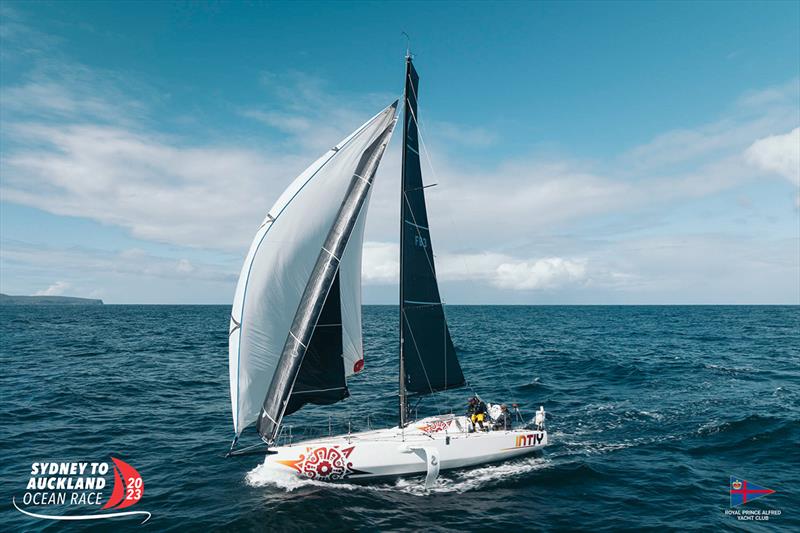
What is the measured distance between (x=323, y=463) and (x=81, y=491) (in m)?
8.00

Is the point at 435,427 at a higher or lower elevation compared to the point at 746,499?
higher

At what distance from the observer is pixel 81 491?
1438 centimetres

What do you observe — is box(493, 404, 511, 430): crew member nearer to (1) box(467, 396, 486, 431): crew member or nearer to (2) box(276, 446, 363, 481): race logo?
(1) box(467, 396, 486, 431): crew member

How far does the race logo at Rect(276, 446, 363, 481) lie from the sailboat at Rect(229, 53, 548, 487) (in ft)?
0.11

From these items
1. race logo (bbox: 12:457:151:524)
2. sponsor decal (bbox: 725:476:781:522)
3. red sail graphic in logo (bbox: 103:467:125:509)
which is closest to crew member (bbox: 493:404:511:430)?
sponsor decal (bbox: 725:476:781:522)

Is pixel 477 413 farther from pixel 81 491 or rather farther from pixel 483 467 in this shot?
pixel 81 491

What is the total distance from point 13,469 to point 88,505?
473 centimetres

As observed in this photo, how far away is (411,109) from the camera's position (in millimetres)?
16094

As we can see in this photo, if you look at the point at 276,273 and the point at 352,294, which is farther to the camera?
the point at 352,294

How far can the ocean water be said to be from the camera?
1288 centimetres

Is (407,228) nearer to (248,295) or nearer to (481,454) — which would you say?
(248,295)

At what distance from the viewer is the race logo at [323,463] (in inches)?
569

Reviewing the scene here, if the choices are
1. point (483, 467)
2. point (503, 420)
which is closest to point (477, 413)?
point (503, 420)

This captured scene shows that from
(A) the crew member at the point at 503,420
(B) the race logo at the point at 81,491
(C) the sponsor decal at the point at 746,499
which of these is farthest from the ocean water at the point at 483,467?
(A) the crew member at the point at 503,420
